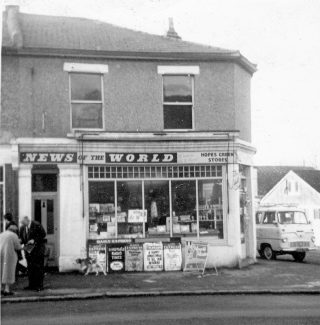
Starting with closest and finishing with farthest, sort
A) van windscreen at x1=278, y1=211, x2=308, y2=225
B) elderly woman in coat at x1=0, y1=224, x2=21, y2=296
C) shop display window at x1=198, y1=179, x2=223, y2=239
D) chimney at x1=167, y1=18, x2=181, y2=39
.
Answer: elderly woman in coat at x1=0, y1=224, x2=21, y2=296 < shop display window at x1=198, y1=179, x2=223, y2=239 < chimney at x1=167, y1=18, x2=181, y2=39 < van windscreen at x1=278, y1=211, x2=308, y2=225

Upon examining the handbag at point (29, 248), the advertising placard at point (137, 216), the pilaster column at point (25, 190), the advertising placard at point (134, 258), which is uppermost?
the pilaster column at point (25, 190)

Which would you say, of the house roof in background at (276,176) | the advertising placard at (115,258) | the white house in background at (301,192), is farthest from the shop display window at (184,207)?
the house roof in background at (276,176)

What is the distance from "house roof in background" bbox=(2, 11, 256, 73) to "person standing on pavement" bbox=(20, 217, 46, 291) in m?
5.85

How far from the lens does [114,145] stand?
16.9 m

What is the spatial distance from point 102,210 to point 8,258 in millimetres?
4710

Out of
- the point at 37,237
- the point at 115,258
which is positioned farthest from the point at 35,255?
the point at 115,258

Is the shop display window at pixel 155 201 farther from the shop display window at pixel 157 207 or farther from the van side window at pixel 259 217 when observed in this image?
the van side window at pixel 259 217

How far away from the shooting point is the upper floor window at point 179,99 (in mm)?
17641

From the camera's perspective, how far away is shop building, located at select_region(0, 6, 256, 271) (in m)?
16.6

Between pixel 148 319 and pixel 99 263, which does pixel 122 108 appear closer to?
pixel 99 263

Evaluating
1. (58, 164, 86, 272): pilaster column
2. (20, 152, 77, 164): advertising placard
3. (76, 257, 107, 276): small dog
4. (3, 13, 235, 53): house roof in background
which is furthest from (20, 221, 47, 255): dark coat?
(3, 13, 235, 53): house roof in background

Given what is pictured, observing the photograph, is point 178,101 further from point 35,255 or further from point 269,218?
point 269,218

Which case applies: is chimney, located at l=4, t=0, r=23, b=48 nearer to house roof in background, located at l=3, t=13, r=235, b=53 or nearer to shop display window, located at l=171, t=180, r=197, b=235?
house roof in background, located at l=3, t=13, r=235, b=53

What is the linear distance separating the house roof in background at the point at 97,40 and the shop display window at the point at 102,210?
4071 millimetres
